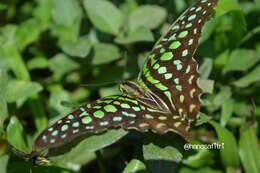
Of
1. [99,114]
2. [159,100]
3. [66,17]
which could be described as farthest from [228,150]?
[66,17]

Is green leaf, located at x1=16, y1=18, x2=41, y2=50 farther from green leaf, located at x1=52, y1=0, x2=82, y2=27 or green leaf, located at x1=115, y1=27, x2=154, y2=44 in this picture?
green leaf, located at x1=115, y1=27, x2=154, y2=44

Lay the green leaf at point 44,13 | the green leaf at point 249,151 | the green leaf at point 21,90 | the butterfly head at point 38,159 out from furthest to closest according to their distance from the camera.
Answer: the green leaf at point 44,13 → the green leaf at point 21,90 → the green leaf at point 249,151 → the butterfly head at point 38,159

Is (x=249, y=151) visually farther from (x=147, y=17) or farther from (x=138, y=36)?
(x=147, y=17)

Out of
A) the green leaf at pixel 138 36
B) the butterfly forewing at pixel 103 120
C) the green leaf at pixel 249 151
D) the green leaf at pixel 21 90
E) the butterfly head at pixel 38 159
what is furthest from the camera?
the green leaf at pixel 138 36

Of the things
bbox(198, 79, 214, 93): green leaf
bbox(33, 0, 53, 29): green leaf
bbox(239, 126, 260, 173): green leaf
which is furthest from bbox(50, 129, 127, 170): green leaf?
bbox(33, 0, 53, 29): green leaf

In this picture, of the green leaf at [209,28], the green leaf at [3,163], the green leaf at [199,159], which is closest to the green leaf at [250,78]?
the green leaf at [209,28]

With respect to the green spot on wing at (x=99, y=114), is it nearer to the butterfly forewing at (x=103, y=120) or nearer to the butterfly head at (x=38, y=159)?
the butterfly forewing at (x=103, y=120)

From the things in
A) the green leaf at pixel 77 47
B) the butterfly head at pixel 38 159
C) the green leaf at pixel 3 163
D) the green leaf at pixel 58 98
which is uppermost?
the green leaf at pixel 77 47
